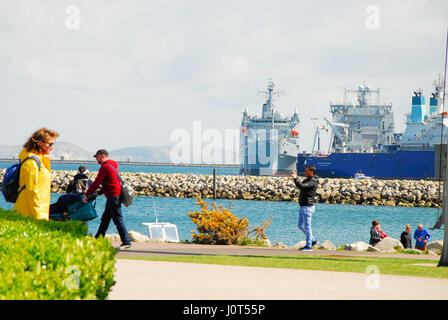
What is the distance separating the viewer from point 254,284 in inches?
292

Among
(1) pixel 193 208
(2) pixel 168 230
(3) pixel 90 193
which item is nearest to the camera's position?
(3) pixel 90 193

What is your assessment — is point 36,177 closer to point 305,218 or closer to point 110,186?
point 110,186

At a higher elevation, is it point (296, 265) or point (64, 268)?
point (64, 268)

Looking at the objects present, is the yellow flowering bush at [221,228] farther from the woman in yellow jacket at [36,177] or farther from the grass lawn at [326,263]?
the woman in yellow jacket at [36,177]

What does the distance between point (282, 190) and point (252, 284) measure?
4914 centimetres

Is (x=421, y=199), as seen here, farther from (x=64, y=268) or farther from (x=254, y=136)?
(x=64, y=268)

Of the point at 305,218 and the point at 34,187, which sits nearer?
the point at 34,187

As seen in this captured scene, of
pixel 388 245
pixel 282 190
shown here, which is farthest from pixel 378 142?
pixel 388 245

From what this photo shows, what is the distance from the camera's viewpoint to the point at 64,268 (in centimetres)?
498

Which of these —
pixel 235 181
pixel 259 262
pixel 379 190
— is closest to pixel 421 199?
pixel 379 190

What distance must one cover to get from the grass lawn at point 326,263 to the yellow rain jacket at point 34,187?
2681mm

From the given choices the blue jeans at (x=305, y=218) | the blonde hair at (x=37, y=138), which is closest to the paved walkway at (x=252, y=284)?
the blonde hair at (x=37, y=138)

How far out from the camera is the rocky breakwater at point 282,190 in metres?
54.9
